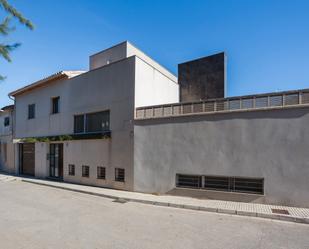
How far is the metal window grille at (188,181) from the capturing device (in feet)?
28.0

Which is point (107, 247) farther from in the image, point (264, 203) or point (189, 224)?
point (264, 203)

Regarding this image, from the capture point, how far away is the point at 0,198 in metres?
9.19

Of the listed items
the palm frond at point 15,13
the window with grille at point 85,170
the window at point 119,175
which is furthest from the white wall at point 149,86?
the palm frond at point 15,13

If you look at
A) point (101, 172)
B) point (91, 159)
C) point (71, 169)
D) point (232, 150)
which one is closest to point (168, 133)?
point (232, 150)

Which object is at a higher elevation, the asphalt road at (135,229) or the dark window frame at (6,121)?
the dark window frame at (6,121)

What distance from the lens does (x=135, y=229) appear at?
5426 millimetres

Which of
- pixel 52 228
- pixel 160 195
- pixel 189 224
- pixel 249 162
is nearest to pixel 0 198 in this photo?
pixel 52 228

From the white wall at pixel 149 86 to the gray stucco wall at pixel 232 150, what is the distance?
1547 millimetres

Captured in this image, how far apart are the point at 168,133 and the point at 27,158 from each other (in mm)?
13907

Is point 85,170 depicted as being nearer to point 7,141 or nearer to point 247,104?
point 247,104

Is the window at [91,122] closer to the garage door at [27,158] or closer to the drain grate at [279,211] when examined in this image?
the garage door at [27,158]

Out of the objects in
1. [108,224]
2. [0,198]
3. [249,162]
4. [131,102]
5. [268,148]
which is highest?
[131,102]

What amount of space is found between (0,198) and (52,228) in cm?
566

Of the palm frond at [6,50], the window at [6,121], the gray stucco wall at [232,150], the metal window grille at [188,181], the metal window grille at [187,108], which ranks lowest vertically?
the metal window grille at [188,181]
